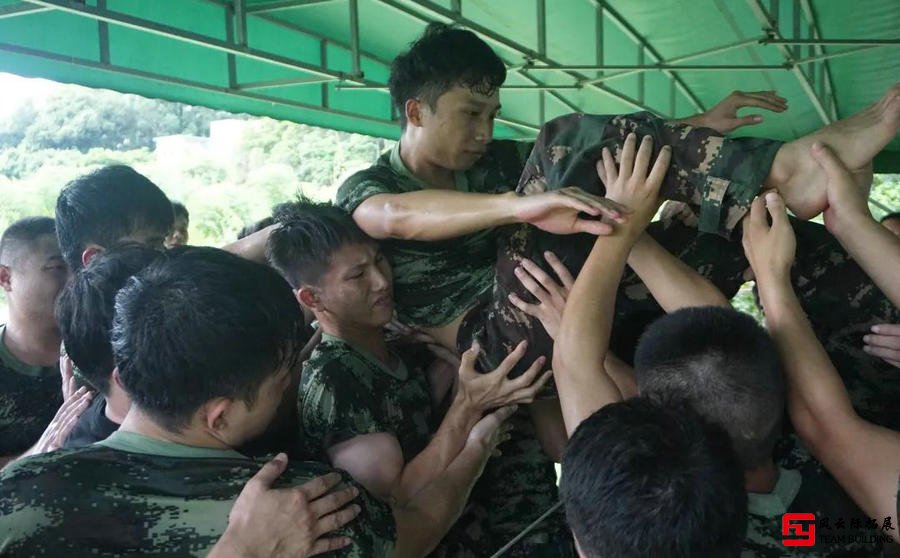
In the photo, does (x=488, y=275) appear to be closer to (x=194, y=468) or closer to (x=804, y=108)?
(x=194, y=468)

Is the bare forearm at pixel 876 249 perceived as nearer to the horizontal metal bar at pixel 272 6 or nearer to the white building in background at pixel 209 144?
the horizontal metal bar at pixel 272 6

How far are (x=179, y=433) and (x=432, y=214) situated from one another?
709 mm

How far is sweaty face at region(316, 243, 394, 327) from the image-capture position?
1.69 m

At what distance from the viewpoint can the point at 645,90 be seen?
23.1ft

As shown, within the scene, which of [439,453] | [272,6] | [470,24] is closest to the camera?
[439,453]

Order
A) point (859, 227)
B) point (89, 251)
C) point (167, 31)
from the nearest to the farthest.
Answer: point (859, 227)
point (89, 251)
point (167, 31)

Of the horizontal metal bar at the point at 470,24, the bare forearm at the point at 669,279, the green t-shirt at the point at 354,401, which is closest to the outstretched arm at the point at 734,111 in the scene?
the bare forearm at the point at 669,279

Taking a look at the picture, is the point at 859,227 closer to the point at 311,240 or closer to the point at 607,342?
the point at 607,342

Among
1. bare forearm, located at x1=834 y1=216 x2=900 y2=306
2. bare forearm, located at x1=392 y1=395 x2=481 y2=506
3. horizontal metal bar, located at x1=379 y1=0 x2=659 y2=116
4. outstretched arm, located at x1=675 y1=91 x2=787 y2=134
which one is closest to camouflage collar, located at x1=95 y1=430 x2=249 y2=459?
bare forearm, located at x1=392 y1=395 x2=481 y2=506

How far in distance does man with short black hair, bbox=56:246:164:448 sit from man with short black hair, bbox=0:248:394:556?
0.79ft

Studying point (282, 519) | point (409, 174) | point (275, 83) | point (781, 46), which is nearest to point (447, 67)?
point (409, 174)

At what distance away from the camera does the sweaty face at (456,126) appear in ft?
6.12

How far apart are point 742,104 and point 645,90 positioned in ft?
17.4

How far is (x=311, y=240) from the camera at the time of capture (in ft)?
→ 5.56
